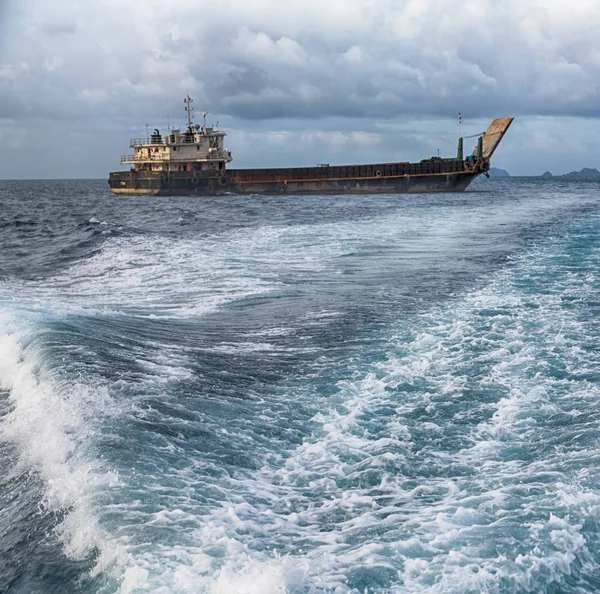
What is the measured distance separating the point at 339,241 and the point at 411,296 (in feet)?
44.9

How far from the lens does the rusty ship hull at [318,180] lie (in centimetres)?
7425

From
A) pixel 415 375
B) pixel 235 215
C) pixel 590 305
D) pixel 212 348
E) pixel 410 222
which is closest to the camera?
pixel 415 375

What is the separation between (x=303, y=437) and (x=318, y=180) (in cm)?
6974

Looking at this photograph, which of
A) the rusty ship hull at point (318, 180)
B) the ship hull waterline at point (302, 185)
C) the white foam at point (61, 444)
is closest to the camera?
the white foam at point (61, 444)

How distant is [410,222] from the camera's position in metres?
39.7

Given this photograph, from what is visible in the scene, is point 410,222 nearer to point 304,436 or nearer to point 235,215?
point 235,215

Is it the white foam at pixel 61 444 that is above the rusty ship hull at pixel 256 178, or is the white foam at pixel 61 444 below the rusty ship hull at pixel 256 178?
below

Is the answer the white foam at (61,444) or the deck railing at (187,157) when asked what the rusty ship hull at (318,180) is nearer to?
the deck railing at (187,157)

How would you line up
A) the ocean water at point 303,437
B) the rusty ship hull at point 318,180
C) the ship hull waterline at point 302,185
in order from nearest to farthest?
1. the ocean water at point 303,437
2. the ship hull waterline at point 302,185
3. the rusty ship hull at point 318,180

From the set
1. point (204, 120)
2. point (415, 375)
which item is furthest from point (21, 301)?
point (204, 120)

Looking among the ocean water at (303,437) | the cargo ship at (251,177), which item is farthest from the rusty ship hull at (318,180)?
the ocean water at (303,437)

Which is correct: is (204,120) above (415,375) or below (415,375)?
above

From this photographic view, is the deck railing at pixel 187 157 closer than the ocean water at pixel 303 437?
No

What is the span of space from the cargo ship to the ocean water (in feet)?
185
